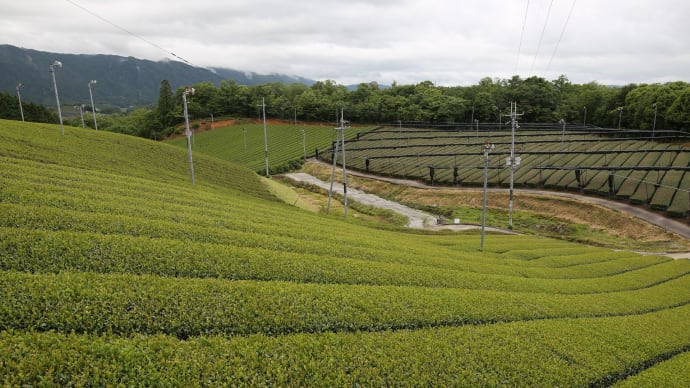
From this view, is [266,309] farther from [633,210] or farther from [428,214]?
[633,210]

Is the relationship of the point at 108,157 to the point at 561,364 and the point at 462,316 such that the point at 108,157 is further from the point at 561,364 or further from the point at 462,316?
the point at 561,364

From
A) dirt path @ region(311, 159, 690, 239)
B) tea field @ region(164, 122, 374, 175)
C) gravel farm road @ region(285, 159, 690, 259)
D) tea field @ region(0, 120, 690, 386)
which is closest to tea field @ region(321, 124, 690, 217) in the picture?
dirt path @ region(311, 159, 690, 239)

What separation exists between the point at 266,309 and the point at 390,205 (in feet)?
174

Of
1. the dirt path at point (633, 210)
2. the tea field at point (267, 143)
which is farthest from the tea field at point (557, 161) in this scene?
the tea field at point (267, 143)

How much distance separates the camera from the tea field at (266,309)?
29.1 ft

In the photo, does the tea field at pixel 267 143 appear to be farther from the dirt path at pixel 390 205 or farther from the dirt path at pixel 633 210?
the dirt path at pixel 633 210

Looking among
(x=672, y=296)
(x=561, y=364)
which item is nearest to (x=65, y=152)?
(x=561, y=364)

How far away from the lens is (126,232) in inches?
633

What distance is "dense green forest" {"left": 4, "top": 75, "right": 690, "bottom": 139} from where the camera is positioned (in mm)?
104738

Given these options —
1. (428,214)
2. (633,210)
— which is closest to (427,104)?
(428,214)

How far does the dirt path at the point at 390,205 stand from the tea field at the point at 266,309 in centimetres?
2450

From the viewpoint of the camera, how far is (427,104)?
438 ft

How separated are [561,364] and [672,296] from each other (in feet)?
54.3

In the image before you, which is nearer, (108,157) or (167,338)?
(167,338)
